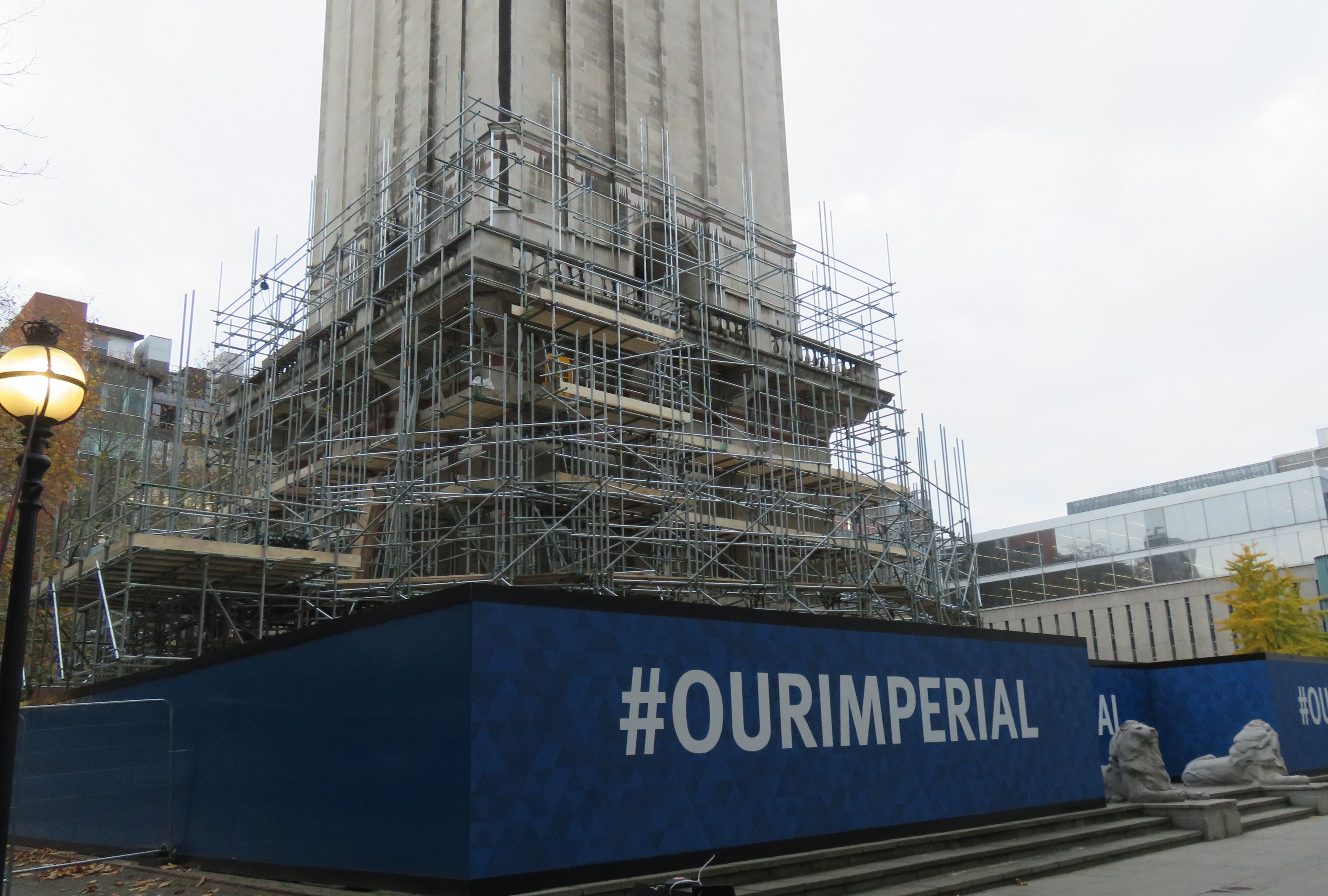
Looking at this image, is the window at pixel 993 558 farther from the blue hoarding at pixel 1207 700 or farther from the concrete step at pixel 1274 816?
the concrete step at pixel 1274 816

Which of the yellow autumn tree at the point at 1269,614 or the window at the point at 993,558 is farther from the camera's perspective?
the window at the point at 993,558

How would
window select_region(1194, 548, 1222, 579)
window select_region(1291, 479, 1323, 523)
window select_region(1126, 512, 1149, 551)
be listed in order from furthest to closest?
window select_region(1126, 512, 1149, 551) < window select_region(1194, 548, 1222, 579) < window select_region(1291, 479, 1323, 523)

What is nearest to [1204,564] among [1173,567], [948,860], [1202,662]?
[1173,567]

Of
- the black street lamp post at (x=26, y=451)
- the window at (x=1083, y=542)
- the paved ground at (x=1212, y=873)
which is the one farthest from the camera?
the window at (x=1083, y=542)

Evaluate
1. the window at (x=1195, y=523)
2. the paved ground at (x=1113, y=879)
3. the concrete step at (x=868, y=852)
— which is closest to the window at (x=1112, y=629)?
the window at (x=1195, y=523)

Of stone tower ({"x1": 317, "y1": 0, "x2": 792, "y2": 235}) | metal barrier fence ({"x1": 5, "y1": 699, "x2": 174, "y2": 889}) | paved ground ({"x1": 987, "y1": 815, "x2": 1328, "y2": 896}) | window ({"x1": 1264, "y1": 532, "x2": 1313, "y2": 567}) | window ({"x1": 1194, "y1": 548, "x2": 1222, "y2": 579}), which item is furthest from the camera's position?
window ({"x1": 1194, "y1": 548, "x2": 1222, "y2": 579})

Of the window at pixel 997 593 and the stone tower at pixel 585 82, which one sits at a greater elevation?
the stone tower at pixel 585 82

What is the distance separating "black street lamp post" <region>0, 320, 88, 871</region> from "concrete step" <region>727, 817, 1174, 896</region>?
5946mm

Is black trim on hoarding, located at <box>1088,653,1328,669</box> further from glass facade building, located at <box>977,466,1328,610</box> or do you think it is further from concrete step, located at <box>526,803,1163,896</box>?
glass facade building, located at <box>977,466,1328,610</box>

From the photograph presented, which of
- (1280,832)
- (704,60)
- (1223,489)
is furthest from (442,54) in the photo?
(1223,489)

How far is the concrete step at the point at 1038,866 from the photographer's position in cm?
1065

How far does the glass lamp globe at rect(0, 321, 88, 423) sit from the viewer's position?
662 cm

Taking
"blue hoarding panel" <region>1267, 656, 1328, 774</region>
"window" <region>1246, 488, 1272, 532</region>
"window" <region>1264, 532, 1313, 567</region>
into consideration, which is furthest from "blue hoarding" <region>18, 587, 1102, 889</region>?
"window" <region>1246, 488, 1272, 532</region>

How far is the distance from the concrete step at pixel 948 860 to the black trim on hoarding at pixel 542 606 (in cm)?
245
